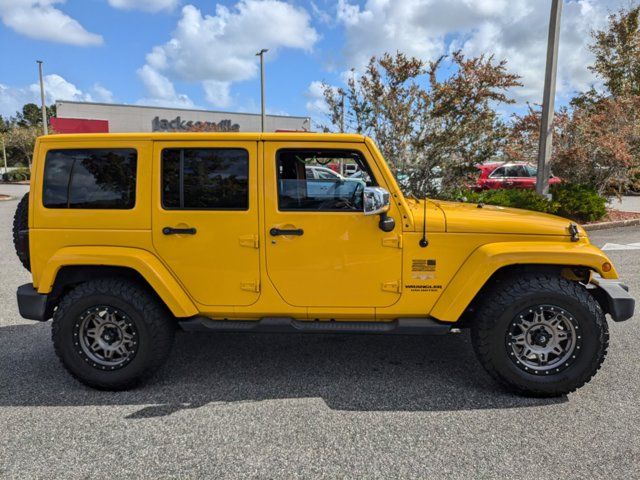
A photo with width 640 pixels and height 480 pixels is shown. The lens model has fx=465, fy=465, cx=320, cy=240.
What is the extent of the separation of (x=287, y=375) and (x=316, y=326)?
579mm

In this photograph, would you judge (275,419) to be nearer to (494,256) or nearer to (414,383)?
(414,383)

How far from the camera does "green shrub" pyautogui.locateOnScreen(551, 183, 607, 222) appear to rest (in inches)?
446

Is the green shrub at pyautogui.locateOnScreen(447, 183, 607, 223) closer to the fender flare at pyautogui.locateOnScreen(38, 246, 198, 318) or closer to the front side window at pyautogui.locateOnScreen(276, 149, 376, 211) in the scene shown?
the front side window at pyautogui.locateOnScreen(276, 149, 376, 211)

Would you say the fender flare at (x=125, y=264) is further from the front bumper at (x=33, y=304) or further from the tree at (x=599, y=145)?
the tree at (x=599, y=145)

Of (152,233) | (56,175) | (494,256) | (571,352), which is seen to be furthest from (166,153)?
(571,352)

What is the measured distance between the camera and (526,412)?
122 inches

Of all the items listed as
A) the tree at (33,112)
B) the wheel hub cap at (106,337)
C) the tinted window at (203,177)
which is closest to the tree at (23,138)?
the tree at (33,112)

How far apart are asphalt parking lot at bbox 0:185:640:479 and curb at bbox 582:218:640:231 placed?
26.0 feet

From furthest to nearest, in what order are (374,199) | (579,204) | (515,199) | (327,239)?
1. (579,204)
2. (515,199)
3. (327,239)
4. (374,199)

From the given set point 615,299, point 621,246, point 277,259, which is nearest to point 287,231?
point 277,259

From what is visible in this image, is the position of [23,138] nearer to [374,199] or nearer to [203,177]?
[203,177]

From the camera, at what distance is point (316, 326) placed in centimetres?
337

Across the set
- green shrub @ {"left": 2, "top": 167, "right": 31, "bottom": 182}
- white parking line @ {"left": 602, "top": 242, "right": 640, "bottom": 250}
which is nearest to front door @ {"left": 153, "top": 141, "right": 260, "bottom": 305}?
white parking line @ {"left": 602, "top": 242, "right": 640, "bottom": 250}

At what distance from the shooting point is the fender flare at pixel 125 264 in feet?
10.8
